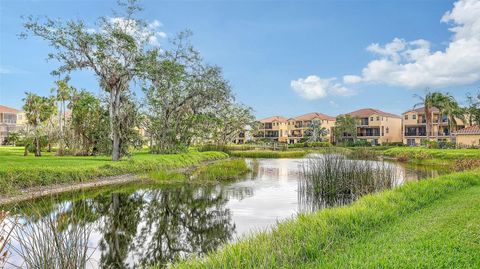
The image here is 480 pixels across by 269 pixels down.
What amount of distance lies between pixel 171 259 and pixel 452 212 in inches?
189

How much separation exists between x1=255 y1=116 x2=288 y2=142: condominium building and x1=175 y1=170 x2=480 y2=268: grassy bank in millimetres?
64940

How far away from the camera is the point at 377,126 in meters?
56.5

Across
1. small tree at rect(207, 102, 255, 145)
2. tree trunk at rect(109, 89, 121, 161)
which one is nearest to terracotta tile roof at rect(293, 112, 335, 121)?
small tree at rect(207, 102, 255, 145)

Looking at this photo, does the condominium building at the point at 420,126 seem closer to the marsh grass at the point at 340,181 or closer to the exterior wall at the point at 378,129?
the exterior wall at the point at 378,129

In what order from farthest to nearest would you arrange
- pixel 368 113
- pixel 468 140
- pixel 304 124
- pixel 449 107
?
pixel 304 124 → pixel 368 113 → pixel 449 107 → pixel 468 140

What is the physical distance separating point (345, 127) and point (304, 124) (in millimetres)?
14255

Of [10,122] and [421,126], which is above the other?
[10,122]

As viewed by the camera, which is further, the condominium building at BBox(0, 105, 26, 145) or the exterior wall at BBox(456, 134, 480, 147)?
the condominium building at BBox(0, 105, 26, 145)

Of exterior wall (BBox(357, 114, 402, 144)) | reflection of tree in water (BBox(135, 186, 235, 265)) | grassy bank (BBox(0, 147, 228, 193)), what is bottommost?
reflection of tree in water (BBox(135, 186, 235, 265))

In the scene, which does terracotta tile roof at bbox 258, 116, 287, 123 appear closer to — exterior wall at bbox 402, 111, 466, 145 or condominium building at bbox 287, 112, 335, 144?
condominium building at bbox 287, 112, 335, 144

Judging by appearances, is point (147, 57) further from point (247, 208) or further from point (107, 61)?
point (247, 208)

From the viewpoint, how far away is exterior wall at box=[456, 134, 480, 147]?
112ft

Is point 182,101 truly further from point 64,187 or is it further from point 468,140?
point 468,140

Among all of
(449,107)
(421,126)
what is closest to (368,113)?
(421,126)
